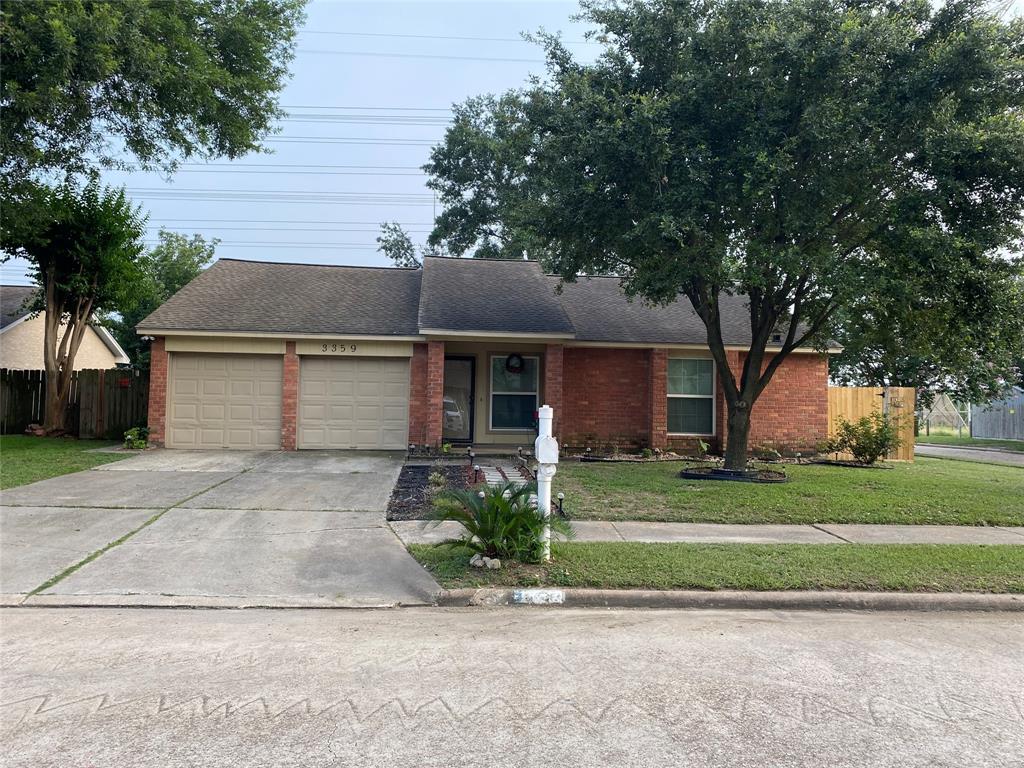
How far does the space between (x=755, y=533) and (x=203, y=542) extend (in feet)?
20.7

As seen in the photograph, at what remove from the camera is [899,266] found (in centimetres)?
1002

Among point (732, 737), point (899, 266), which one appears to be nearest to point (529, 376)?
point (899, 266)

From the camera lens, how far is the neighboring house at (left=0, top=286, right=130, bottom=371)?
2128 centimetres

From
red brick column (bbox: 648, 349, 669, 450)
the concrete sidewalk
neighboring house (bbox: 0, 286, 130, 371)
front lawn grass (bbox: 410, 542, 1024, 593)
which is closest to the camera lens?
front lawn grass (bbox: 410, 542, 1024, 593)

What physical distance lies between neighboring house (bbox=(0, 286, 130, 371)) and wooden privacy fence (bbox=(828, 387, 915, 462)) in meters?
20.3

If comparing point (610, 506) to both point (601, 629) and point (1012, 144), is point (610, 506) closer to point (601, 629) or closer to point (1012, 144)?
point (601, 629)

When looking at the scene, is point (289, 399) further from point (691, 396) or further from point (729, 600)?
point (729, 600)

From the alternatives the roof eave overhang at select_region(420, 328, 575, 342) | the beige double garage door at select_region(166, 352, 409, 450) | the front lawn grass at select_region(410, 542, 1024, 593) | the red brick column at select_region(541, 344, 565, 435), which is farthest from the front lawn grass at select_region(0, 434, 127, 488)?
the red brick column at select_region(541, 344, 565, 435)

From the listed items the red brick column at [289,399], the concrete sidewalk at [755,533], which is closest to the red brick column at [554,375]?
the red brick column at [289,399]

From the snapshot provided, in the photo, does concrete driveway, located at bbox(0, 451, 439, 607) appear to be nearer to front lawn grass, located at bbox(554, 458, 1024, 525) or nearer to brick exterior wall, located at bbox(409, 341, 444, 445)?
front lawn grass, located at bbox(554, 458, 1024, 525)

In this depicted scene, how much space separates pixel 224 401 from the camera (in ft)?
50.0

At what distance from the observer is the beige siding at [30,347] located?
21312 millimetres

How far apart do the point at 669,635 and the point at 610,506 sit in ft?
14.9

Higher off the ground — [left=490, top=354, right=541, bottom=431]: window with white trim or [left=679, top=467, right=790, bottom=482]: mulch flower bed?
[left=490, top=354, right=541, bottom=431]: window with white trim
